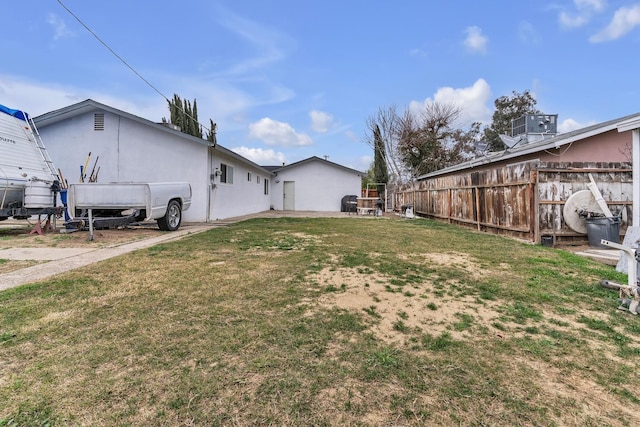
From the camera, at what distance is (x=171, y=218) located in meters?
9.01

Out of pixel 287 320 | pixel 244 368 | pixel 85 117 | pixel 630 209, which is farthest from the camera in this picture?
pixel 85 117

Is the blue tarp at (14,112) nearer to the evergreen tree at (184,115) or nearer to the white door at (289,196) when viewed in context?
the white door at (289,196)

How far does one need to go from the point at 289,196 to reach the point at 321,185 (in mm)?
2532

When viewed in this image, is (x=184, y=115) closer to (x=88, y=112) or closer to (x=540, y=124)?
(x=88, y=112)

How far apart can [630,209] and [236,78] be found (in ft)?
47.1

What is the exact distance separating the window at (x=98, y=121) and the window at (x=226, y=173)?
442cm

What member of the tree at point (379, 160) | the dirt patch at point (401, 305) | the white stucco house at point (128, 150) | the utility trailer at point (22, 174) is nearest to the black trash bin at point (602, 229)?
the dirt patch at point (401, 305)

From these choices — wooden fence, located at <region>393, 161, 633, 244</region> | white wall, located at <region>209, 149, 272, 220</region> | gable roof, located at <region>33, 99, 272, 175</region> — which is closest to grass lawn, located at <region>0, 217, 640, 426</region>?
wooden fence, located at <region>393, 161, 633, 244</region>

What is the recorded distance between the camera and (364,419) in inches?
60.6

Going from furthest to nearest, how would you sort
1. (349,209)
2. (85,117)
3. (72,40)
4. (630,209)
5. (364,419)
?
(349,209), (85,117), (72,40), (630,209), (364,419)

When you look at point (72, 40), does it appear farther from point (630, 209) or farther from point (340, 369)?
point (630, 209)

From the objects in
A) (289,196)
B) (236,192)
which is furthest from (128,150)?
(289,196)

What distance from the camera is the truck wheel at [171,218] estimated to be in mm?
8759

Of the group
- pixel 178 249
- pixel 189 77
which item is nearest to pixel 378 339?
pixel 178 249
